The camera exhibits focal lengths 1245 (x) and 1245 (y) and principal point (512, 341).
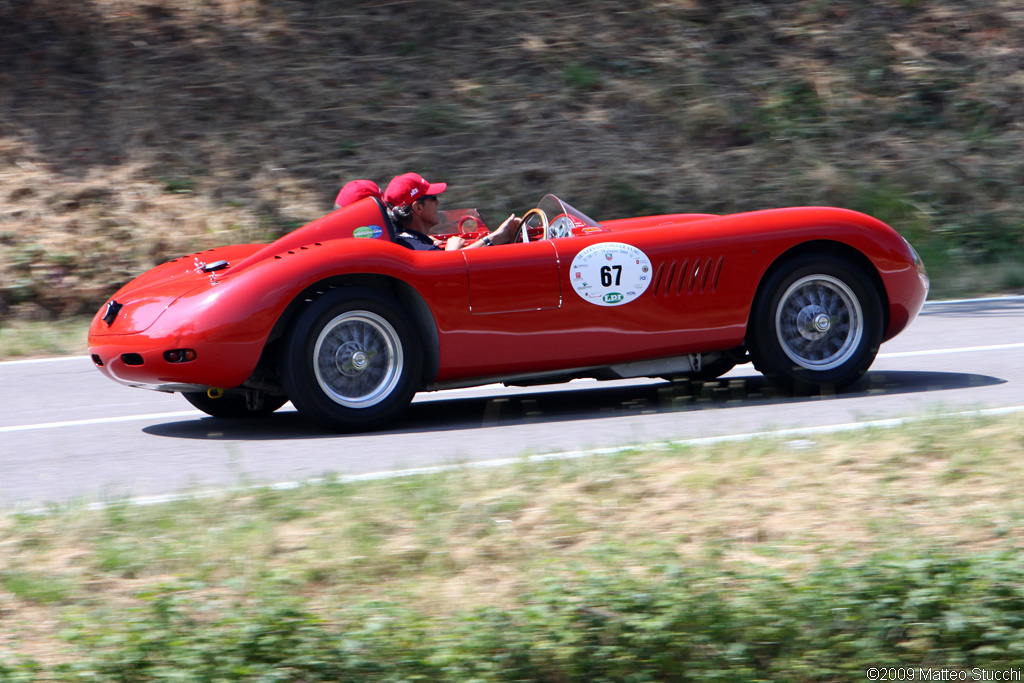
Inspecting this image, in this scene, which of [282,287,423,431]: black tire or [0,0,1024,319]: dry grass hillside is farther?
[0,0,1024,319]: dry grass hillside

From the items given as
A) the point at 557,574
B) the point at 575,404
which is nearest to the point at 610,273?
the point at 575,404

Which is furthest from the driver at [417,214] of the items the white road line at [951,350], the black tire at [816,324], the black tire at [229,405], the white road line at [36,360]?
the white road line at [36,360]

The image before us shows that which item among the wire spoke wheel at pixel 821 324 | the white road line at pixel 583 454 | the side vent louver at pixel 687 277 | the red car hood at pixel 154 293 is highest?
the red car hood at pixel 154 293

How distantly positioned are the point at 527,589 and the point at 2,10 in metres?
13.3

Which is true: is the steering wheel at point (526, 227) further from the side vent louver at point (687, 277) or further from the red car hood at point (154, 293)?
the red car hood at point (154, 293)

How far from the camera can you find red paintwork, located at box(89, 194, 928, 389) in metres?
6.12

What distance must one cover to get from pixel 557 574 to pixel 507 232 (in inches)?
130

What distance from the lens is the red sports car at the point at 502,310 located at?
20.3 feet

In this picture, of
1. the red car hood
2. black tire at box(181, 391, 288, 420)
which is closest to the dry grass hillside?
black tire at box(181, 391, 288, 420)

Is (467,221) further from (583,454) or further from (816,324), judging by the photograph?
(583,454)

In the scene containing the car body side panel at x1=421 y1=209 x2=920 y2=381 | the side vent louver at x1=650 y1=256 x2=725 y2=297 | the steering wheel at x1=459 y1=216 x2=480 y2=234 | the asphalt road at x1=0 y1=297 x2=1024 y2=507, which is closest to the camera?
the asphalt road at x1=0 y1=297 x2=1024 y2=507

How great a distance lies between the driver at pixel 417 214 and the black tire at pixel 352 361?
2.12 ft

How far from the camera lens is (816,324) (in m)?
7.01

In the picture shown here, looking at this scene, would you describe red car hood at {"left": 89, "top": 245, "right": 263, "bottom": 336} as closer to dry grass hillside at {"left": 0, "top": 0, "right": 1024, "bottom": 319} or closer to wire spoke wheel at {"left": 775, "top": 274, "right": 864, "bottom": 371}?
wire spoke wheel at {"left": 775, "top": 274, "right": 864, "bottom": 371}
